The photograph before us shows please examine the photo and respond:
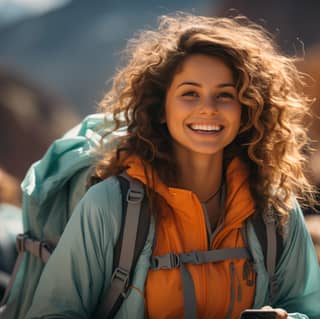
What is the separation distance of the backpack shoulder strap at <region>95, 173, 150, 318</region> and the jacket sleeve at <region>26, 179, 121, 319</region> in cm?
3

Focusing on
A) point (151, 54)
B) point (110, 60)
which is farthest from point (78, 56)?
point (151, 54)

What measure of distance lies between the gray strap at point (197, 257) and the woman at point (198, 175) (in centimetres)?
3

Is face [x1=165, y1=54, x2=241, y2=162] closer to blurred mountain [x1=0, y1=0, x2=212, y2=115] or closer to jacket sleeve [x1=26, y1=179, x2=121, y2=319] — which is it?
jacket sleeve [x1=26, y1=179, x2=121, y2=319]

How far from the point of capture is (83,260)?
2.56m

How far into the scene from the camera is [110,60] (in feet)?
29.4

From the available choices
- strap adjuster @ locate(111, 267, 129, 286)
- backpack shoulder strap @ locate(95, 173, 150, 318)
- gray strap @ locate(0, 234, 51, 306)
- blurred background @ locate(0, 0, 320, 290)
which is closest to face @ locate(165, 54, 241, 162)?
backpack shoulder strap @ locate(95, 173, 150, 318)

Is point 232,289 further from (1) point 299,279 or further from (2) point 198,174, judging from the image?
(2) point 198,174

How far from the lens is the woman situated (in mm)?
2576

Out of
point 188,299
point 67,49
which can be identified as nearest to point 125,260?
point 188,299

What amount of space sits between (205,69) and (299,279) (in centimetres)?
92

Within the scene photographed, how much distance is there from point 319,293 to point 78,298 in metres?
0.99

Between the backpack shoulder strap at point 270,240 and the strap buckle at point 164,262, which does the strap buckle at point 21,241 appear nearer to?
the strap buckle at point 164,262

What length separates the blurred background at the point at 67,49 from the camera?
891 centimetres

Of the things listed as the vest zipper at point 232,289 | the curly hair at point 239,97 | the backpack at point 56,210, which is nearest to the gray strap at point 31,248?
the backpack at point 56,210
